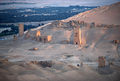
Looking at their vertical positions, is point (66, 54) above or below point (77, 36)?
below

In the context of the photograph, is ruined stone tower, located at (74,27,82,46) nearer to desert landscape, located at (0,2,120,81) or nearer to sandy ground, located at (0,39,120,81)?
desert landscape, located at (0,2,120,81)

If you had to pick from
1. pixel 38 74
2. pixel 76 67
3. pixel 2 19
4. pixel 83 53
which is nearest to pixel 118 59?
pixel 83 53

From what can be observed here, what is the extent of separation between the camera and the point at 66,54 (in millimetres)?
16453

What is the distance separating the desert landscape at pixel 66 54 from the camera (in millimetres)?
10664

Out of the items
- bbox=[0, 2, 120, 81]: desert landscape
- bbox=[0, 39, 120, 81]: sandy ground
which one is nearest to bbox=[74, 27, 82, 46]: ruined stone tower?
bbox=[0, 2, 120, 81]: desert landscape

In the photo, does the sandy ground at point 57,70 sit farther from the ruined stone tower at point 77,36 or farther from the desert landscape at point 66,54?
the ruined stone tower at point 77,36

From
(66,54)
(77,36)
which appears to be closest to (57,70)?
(66,54)

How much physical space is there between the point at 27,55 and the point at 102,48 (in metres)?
7.18

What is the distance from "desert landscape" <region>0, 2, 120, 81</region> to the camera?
10664 millimetres

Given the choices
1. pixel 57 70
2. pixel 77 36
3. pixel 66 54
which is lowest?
pixel 66 54

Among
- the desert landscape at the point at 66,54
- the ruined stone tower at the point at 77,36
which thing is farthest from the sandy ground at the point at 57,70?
the ruined stone tower at the point at 77,36

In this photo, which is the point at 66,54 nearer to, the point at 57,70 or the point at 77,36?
the point at 77,36

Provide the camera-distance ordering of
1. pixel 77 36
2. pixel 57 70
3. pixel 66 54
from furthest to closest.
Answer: pixel 77 36, pixel 66 54, pixel 57 70

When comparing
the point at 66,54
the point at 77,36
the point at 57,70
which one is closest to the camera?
the point at 57,70
